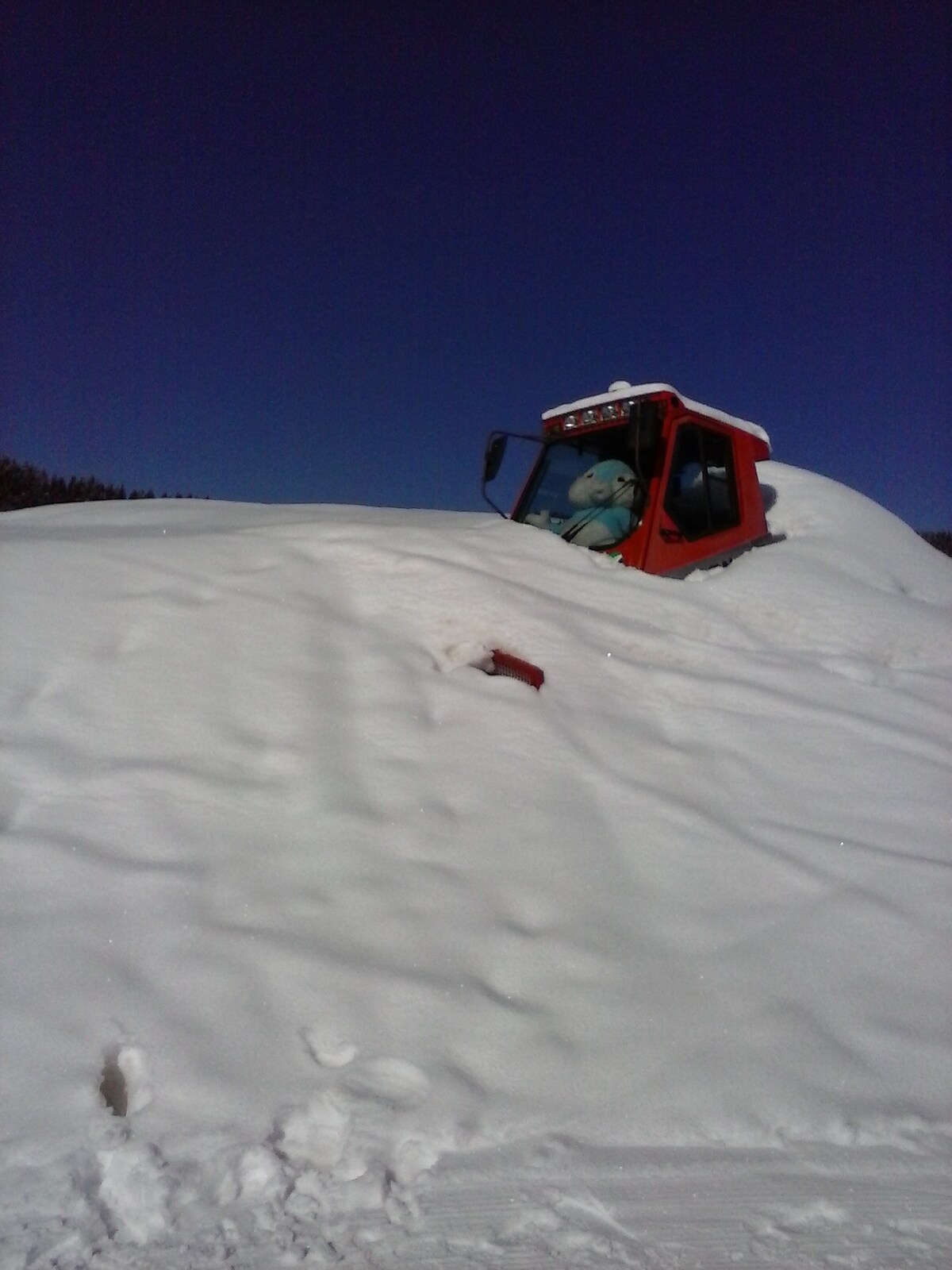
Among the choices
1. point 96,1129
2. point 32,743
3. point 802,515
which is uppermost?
point 802,515

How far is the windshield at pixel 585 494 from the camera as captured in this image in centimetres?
517

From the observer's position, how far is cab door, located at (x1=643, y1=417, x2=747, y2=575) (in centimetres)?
512

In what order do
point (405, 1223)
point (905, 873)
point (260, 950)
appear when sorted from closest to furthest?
point (405, 1223), point (260, 950), point (905, 873)

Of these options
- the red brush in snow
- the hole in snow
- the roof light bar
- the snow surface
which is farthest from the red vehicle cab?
the hole in snow

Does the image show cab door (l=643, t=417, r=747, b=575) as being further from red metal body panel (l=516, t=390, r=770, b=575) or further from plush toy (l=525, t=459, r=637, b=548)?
plush toy (l=525, t=459, r=637, b=548)

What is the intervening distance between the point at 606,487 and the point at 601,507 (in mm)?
129

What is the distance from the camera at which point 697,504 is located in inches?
214

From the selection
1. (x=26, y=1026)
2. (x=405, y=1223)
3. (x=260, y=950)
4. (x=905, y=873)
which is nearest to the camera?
(x=405, y=1223)

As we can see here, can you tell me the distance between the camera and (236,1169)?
1.56 metres

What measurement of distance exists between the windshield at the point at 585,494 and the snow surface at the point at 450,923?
A: 1116 millimetres

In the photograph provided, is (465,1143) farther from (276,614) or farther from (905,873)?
(276,614)

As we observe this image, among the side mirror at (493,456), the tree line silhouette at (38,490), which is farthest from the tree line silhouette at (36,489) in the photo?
the side mirror at (493,456)

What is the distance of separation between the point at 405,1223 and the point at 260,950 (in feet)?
2.49

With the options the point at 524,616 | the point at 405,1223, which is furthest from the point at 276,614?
the point at 405,1223
